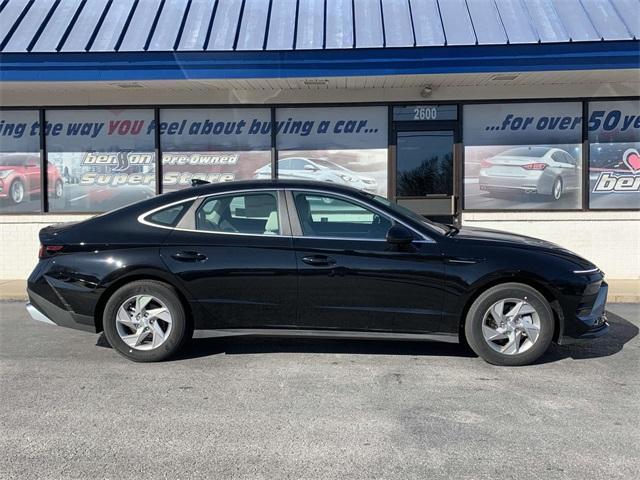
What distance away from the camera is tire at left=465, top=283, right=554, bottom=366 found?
5059mm

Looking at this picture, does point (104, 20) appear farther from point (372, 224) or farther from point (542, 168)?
point (542, 168)

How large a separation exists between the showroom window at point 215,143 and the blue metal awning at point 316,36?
1410 millimetres

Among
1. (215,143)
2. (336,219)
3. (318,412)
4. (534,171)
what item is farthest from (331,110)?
(318,412)

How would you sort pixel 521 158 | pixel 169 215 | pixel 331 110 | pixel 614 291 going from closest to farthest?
pixel 169 215 → pixel 614 291 → pixel 521 158 → pixel 331 110

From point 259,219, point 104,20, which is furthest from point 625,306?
point 104,20

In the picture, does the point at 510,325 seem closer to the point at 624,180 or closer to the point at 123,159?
the point at 624,180

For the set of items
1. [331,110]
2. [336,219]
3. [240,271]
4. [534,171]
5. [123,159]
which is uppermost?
[331,110]

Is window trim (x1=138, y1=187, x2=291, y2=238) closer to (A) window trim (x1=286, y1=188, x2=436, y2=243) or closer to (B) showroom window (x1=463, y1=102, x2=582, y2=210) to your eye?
(A) window trim (x1=286, y1=188, x2=436, y2=243)

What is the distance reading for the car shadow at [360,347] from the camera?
5.58 meters

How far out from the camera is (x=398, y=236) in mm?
5086

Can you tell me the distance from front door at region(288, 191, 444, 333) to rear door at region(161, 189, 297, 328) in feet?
0.51

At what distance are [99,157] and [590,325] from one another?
26.8 ft

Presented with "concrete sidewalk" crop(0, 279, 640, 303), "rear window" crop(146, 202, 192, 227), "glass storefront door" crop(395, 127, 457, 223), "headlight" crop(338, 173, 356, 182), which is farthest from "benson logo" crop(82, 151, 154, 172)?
"rear window" crop(146, 202, 192, 227)

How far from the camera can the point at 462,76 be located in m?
8.73
